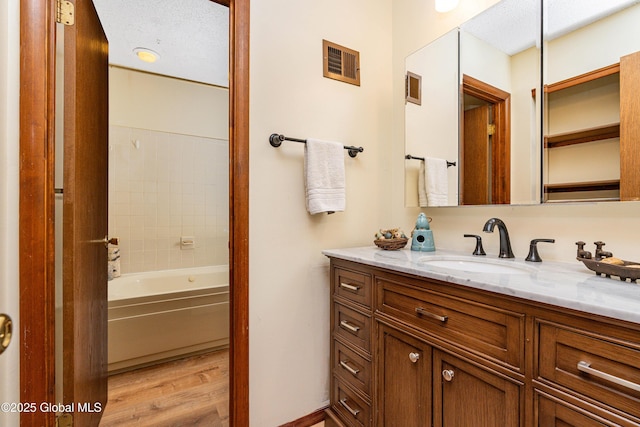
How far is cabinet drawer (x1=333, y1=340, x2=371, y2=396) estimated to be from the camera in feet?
4.27

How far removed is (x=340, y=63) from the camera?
1717 millimetres

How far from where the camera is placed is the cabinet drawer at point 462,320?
78 cm

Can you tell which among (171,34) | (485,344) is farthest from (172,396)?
(171,34)

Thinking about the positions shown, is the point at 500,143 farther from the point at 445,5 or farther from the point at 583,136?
the point at 445,5

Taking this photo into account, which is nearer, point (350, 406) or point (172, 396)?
point (350, 406)

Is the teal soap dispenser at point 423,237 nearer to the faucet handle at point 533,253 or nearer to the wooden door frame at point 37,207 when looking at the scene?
the faucet handle at point 533,253

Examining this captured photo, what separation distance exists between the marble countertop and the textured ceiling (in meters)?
0.94

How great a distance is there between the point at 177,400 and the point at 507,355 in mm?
1897

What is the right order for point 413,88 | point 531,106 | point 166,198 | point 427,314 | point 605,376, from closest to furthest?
point 605,376
point 427,314
point 531,106
point 413,88
point 166,198

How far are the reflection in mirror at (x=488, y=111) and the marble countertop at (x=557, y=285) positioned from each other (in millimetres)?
356

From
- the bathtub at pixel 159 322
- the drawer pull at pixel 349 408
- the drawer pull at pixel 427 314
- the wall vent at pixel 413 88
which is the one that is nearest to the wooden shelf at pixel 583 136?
the wall vent at pixel 413 88

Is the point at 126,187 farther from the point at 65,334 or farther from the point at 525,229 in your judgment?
the point at 525,229

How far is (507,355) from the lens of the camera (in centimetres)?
79

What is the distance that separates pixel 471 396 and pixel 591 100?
117cm
